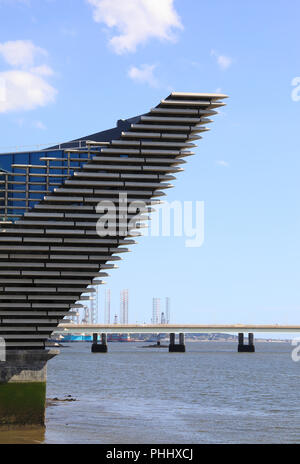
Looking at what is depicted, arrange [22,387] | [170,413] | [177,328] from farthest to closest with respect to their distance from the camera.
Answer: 1. [177,328]
2. [170,413]
3. [22,387]

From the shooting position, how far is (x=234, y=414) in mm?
55719

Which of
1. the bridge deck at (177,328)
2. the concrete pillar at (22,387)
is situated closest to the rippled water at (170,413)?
the concrete pillar at (22,387)

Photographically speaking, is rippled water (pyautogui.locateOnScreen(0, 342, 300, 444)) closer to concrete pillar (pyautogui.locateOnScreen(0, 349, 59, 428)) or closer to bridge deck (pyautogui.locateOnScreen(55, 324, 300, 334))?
concrete pillar (pyautogui.locateOnScreen(0, 349, 59, 428))

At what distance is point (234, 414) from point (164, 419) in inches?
304

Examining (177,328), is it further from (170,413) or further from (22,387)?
(22,387)

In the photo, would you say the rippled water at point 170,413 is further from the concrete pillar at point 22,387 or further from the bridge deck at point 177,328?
the bridge deck at point 177,328

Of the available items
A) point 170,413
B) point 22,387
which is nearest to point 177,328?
point 170,413

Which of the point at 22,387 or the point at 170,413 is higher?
the point at 22,387

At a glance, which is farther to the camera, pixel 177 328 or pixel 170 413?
pixel 177 328

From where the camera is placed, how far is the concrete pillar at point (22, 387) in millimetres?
36469

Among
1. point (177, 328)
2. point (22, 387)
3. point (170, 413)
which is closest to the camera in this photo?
point (22, 387)

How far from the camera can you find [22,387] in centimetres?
3662

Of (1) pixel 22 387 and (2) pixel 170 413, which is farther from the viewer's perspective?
(2) pixel 170 413
